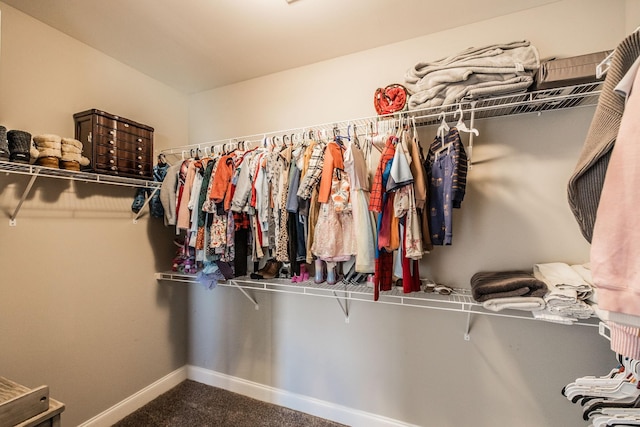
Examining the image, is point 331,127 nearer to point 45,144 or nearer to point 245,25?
point 245,25

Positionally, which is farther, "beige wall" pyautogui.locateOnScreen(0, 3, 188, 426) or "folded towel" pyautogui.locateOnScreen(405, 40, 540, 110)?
"beige wall" pyautogui.locateOnScreen(0, 3, 188, 426)

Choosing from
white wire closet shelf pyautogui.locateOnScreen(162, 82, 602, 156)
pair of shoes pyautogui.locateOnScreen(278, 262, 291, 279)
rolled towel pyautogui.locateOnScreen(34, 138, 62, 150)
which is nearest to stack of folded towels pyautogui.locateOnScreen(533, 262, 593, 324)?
white wire closet shelf pyautogui.locateOnScreen(162, 82, 602, 156)

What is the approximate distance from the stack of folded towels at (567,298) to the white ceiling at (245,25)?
4.63ft

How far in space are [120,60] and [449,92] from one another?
7.23ft

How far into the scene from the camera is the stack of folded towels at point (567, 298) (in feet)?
3.75

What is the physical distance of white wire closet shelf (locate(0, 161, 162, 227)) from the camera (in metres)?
1.32

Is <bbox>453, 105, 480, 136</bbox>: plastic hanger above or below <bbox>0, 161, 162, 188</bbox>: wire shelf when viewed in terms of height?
above

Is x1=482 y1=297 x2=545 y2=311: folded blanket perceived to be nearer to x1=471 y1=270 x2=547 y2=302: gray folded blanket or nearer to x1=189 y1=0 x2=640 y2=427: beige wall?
x1=471 y1=270 x2=547 y2=302: gray folded blanket

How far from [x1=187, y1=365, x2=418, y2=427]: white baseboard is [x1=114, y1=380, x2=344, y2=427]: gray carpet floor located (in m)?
0.03

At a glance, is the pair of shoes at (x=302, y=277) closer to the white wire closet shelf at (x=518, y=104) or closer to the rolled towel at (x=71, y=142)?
the white wire closet shelf at (x=518, y=104)

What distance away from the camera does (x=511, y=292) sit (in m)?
1.25

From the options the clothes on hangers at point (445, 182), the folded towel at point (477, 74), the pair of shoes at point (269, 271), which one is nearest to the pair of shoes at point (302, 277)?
the pair of shoes at point (269, 271)

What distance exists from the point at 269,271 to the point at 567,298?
1.56 m

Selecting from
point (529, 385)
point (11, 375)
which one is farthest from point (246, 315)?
point (529, 385)
